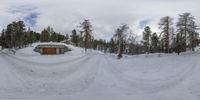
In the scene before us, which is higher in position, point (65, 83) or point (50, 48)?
point (65, 83)

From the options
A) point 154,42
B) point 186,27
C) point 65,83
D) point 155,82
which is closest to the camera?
point 65,83

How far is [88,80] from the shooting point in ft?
22.0

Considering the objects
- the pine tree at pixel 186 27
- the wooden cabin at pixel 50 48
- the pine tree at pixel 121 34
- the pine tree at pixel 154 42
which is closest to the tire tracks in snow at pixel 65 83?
the wooden cabin at pixel 50 48

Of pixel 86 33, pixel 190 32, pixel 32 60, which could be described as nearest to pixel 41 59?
pixel 32 60

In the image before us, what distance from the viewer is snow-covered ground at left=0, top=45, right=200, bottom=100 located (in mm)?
5961

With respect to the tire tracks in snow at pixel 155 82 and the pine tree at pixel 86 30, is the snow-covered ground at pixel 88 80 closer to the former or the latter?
the tire tracks in snow at pixel 155 82

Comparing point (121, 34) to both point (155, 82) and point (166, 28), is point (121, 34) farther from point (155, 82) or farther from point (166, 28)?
point (155, 82)

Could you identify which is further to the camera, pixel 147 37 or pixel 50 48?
pixel 147 37

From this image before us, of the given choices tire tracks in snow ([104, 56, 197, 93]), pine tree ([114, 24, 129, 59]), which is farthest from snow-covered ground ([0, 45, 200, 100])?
pine tree ([114, 24, 129, 59])

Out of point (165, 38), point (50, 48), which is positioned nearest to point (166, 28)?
point (165, 38)

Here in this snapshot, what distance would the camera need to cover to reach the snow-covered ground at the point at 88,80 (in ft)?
19.6

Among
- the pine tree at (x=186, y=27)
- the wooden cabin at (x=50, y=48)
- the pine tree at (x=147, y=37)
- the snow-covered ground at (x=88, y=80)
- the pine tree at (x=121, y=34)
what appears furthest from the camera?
the pine tree at (x=147, y=37)

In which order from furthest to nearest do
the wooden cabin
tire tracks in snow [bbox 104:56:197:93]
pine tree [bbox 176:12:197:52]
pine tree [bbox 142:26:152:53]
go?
pine tree [bbox 142:26:152:53] → pine tree [bbox 176:12:197:52] → the wooden cabin → tire tracks in snow [bbox 104:56:197:93]

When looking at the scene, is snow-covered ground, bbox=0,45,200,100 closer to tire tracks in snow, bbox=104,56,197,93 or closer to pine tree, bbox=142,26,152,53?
tire tracks in snow, bbox=104,56,197,93
